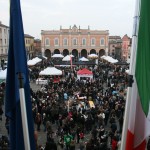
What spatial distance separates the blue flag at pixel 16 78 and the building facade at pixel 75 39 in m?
69.1

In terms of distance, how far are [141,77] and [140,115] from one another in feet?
1.82

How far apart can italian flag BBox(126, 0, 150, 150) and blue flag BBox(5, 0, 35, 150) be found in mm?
1503

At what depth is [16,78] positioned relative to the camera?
13.5 ft

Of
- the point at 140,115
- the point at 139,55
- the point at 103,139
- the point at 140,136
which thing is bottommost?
the point at 103,139

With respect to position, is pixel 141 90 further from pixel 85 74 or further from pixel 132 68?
pixel 85 74

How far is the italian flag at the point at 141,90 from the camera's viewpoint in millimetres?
4039

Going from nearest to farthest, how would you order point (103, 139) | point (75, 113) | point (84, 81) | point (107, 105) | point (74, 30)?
1. point (103, 139)
2. point (75, 113)
3. point (107, 105)
4. point (84, 81)
5. point (74, 30)

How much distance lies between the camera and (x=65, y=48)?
241 ft

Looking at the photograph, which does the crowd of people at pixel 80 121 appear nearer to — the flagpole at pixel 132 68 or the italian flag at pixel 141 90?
the italian flag at pixel 141 90

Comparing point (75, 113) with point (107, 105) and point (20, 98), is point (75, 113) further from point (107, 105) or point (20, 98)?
point (20, 98)

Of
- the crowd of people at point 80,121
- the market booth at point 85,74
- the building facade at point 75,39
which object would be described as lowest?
the crowd of people at point 80,121

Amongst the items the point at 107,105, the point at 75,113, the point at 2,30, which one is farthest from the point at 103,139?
the point at 2,30

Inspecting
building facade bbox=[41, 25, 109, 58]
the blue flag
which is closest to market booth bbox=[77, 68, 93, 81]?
the blue flag

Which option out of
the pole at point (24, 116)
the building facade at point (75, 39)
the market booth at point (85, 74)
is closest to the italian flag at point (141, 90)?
the pole at point (24, 116)
